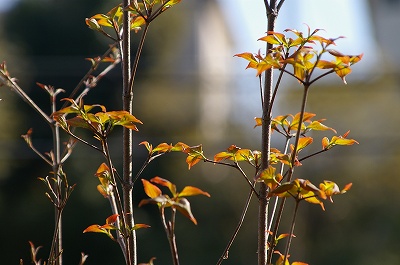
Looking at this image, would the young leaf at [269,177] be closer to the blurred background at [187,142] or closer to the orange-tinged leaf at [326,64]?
the orange-tinged leaf at [326,64]

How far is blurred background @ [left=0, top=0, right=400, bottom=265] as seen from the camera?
5.46 m

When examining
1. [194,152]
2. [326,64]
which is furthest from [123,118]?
[326,64]

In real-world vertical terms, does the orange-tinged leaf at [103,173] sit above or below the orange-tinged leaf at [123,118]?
below

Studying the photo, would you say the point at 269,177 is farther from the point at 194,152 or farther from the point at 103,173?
the point at 103,173

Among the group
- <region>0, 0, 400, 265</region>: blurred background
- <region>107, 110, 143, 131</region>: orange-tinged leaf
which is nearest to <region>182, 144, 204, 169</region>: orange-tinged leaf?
<region>107, 110, 143, 131</region>: orange-tinged leaf

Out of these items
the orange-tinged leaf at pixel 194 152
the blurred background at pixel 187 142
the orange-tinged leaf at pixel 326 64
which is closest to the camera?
the orange-tinged leaf at pixel 326 64

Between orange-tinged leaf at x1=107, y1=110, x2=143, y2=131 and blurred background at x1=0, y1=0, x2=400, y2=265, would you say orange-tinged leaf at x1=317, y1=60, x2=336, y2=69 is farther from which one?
blurred background at x1=0, y1=0, x2=400, y2=265

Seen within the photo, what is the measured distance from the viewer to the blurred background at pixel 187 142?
546 cm

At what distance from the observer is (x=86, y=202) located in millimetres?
5520

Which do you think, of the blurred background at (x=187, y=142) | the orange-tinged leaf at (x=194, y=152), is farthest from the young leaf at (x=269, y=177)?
the blurred background at (x=187, y=142)

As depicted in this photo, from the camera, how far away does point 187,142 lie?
6.43 metres

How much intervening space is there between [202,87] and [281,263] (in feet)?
23.6

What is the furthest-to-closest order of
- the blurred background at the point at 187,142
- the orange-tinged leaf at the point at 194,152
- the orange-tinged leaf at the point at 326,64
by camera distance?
the blurred background at the point at 187,142 → the orange-tinged leaf at the point at 194,152 → the orange-tinged leaf at the point at 326,64

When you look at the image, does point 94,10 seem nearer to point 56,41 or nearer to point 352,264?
point 56,41
